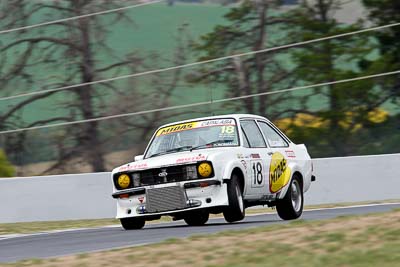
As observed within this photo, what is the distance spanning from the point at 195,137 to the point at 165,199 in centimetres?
125

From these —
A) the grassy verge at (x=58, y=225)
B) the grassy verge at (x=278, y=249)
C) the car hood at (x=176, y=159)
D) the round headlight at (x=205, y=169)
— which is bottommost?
the grassy verge at (x=58, y=225)

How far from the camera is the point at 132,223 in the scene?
15.3 metres

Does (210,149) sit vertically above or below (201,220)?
above

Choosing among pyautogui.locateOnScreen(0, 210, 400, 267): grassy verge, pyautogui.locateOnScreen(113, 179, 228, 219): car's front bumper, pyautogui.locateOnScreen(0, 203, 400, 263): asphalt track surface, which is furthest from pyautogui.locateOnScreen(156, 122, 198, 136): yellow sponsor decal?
pyautogui.locateOnScreen(0, 210, 400, 267): grassy verge

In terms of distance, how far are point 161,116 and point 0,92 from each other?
179 inches

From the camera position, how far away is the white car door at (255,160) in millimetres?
A: 15031

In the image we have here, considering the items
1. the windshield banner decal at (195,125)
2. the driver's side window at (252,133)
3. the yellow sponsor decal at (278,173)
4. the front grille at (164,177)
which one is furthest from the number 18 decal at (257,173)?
the front grille at (164,177)

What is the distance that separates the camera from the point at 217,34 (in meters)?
29.3

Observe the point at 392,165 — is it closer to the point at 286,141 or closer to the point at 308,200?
the point at 308,200

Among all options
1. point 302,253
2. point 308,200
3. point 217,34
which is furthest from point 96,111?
point 302,253

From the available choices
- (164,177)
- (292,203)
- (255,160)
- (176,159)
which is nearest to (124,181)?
(164,177)

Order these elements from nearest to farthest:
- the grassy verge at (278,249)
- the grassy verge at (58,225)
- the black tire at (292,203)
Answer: the grassy verge at (278,249) → the black tire at (292,203) → the grassy verge at (58,225)

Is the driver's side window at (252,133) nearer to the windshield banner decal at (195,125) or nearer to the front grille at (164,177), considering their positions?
the windshield banner decal at (195,125)

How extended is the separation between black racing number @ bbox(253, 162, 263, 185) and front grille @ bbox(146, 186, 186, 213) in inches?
45.6
